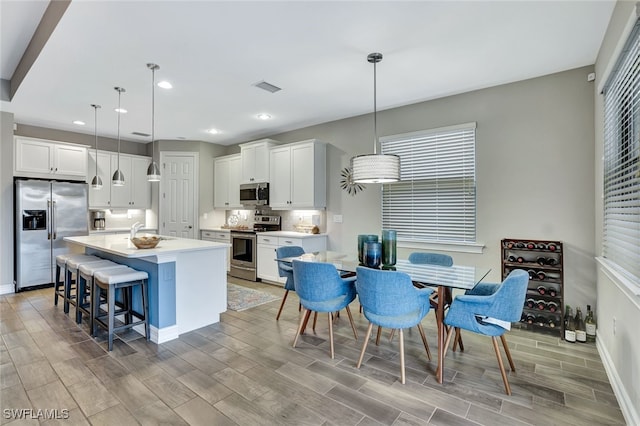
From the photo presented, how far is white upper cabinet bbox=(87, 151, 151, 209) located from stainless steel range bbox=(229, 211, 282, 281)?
7.51ft

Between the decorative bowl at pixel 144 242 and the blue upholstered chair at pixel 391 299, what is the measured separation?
6.74 ft

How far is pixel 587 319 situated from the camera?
10.4 feet

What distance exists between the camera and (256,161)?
20.0ft

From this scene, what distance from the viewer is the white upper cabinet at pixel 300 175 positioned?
17.2 ft

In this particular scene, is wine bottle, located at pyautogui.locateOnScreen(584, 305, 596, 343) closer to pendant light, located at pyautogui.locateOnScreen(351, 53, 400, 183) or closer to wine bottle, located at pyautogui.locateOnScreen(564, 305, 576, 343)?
wine bottle, located at pyautogui.locateOnScreen(564, 305, 576, 343)

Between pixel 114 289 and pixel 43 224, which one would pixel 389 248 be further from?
pixel 43 224

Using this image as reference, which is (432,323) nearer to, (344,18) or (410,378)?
(410,378)

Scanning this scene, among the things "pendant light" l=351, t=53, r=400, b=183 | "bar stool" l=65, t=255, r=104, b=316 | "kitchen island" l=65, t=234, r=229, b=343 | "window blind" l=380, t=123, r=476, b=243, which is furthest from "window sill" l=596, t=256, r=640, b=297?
"bar stool" l=65, t=255, r=104, b=316

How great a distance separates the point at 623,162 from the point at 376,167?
177 cm


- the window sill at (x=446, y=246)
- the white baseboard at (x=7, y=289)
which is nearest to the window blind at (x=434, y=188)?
the window sill at (x=446, y=246)

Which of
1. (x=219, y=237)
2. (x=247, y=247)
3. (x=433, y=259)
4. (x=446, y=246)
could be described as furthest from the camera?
(x=219, y=237)

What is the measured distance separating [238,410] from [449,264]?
2.30 meters

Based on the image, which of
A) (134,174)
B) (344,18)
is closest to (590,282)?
(344,18)

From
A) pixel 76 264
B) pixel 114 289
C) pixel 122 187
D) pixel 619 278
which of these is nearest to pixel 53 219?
pixel 122 187
